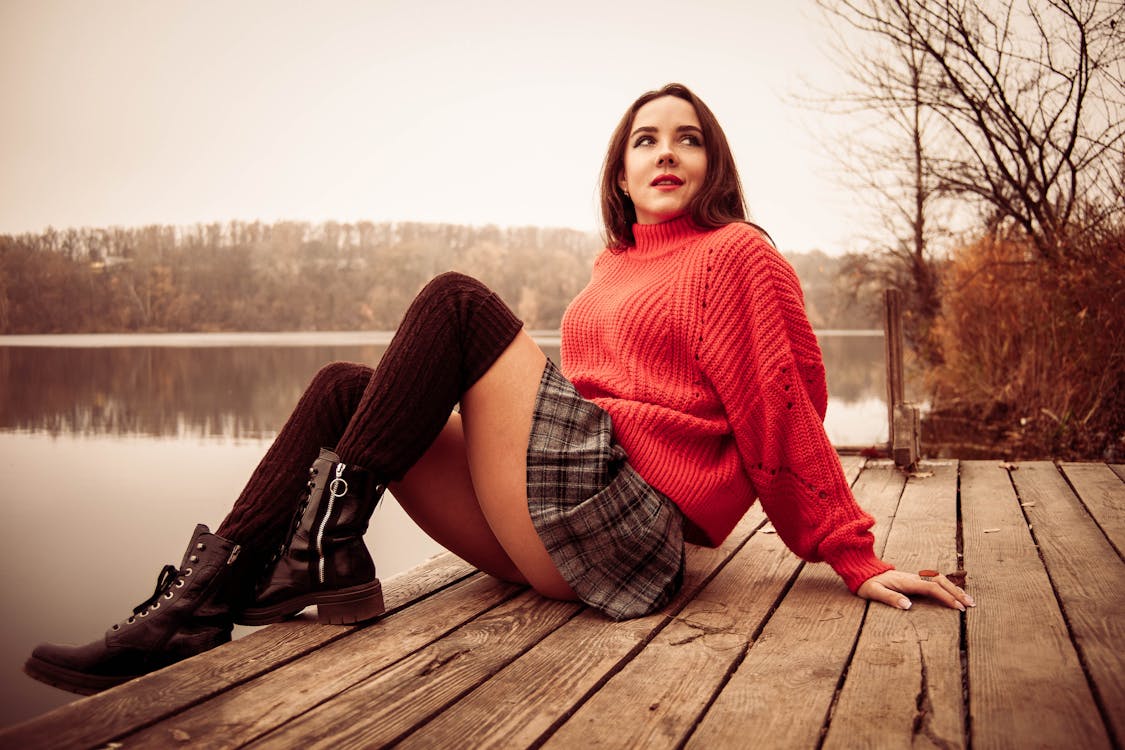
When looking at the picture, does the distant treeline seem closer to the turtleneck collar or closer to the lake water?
the lake water

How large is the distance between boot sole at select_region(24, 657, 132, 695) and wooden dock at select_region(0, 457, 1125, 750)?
0.12 meters

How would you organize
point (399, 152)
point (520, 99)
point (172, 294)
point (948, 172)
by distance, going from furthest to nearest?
point (520, 99) → point (399, 152) → point (172, 294) → point (948, 172)

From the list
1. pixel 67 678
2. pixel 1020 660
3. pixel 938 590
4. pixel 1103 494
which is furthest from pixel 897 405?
pixel 67 678

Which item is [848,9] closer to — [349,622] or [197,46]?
[349,622]

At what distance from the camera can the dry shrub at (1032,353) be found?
174 inches

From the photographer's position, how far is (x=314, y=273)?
701 inches

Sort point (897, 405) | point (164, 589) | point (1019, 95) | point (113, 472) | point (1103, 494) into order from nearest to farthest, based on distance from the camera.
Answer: point (164, 589) < point (1103, 494) < point (897, 405) < point (1019, 95) < point (113, 472)

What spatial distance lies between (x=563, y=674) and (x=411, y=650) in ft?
0.91

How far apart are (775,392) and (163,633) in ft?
3.62

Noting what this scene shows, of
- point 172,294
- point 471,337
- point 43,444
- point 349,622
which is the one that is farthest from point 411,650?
point 172,294

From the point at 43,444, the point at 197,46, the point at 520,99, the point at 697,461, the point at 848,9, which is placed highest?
the point at 520,99

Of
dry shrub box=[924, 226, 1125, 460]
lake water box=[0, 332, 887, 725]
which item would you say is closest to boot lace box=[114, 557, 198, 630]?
lake water box=[0, 332, 887, 725]

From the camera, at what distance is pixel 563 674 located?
1.23m

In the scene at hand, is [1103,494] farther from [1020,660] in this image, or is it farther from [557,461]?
[557,461]
